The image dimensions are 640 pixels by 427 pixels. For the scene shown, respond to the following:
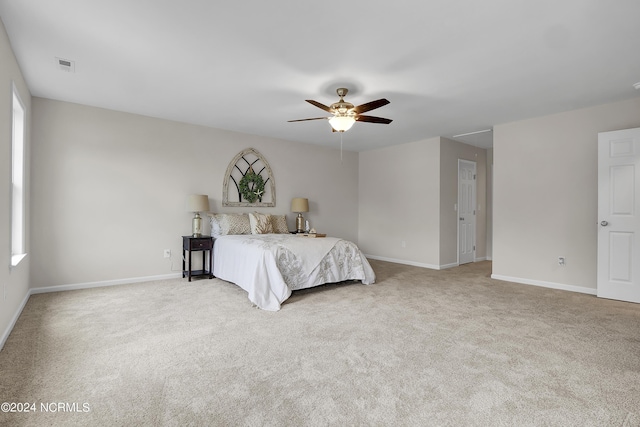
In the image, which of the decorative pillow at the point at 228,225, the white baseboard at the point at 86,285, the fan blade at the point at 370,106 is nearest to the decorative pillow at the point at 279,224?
the decorative pillow at the point at 228,225

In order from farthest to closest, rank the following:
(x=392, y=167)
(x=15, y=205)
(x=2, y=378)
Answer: (x=392, y=167)
(x=15, y=205)
(x=2, y=378)

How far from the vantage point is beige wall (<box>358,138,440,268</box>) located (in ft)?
20.4

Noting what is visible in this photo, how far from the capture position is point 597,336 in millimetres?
2795

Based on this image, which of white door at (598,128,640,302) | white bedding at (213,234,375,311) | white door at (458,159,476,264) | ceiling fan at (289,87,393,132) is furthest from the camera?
white door at (458,159,476,264)

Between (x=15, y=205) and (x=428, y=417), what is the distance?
4333mm

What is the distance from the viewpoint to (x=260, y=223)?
5.56 metres

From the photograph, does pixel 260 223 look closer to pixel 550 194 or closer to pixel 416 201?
pixel 416 201

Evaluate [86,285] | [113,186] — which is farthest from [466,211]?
[86,285]

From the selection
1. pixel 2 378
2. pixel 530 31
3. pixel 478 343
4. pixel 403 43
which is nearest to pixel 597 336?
pixel 478 343

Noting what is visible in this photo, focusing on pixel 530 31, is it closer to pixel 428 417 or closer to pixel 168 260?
pixel 428 417

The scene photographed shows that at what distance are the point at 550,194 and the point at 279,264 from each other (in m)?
3.93

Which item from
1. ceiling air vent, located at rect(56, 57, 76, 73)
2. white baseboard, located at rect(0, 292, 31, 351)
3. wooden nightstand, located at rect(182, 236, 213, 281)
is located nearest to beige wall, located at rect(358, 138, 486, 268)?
wooden nightstand, located at rect(182, 236, 213, 281)

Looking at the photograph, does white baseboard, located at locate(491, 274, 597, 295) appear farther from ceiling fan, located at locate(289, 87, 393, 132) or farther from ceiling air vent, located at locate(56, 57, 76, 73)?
ceiling air vent, located at locate(56, 57, 76, 73)

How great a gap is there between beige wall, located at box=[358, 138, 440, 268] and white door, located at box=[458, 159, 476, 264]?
0.75 m
